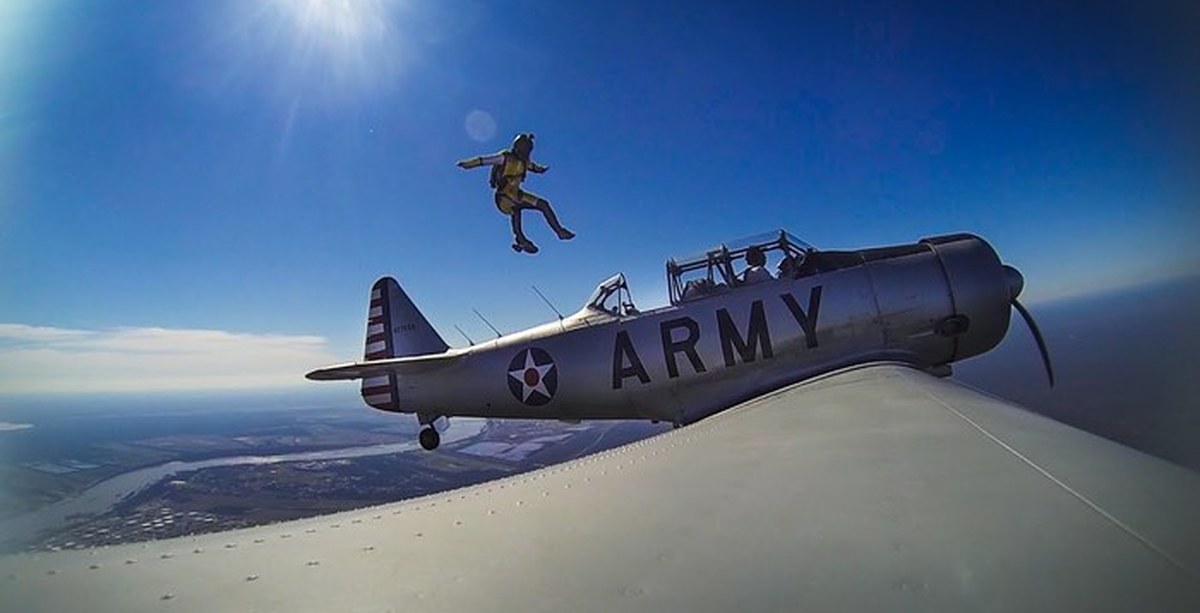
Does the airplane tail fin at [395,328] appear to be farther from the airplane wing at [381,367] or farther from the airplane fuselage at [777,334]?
the airplane fuselage at [777,334]

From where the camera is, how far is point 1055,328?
76.2m

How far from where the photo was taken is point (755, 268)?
24.6 feet

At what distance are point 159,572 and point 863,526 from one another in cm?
199

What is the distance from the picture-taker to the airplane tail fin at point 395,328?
432 inches

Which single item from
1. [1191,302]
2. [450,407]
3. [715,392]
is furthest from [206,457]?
[1191,302]

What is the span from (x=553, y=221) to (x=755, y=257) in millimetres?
3354

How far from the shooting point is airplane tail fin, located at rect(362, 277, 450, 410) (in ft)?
36.0

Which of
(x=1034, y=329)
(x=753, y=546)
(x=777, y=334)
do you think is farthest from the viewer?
(x=1034, y=329)

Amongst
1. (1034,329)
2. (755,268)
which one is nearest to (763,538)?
(755,268)

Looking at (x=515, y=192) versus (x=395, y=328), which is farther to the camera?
(x=395, y=328)

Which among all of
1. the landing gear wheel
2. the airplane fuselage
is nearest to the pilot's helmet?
the airplane fuselage

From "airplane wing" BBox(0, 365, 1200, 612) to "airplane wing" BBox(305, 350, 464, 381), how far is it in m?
6.98

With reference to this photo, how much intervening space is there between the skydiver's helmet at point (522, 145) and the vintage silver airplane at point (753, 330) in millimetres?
2514

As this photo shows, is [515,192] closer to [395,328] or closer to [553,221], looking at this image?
[553,221]
